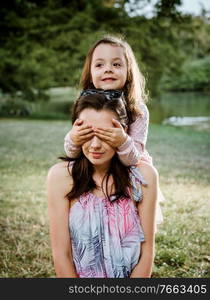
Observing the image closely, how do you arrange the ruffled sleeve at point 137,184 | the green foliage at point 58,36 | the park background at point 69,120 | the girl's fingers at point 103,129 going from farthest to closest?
the green foliage at point 58,36
the park background at point 69,120
the ruffled sleeve at point 137,184
the girl's fingers at point 103,129

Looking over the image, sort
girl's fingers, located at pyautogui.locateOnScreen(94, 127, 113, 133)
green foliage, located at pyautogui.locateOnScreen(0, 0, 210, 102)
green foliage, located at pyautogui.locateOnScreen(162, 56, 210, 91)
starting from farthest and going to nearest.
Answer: green foliage, located at pyautogui.locateOnScreen(162, 56, 210, 91), green foliage, located at pyautogui.locateOnScreen(0, 0, 210, 102), girl's fingers, located at pyautogui.locateOnScreen(94, 127, 113, 133)

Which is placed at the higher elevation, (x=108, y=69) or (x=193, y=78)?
(x=108, y=69)

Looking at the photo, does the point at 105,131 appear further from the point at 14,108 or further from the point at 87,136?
the point at 14,108

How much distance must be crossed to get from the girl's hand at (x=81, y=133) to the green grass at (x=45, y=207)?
132 cm

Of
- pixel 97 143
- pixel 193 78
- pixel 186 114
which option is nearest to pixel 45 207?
pixel 97 143

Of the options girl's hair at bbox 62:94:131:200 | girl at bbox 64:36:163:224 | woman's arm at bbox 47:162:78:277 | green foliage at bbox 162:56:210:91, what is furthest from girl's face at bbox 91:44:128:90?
green foliage at bbox 162:56:210:91

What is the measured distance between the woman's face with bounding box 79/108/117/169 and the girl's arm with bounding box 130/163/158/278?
0.21 m

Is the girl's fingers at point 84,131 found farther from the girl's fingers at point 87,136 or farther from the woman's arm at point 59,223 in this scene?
the woman's arm at point 59,223

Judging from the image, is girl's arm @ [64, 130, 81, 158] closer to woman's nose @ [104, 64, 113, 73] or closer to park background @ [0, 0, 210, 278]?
woman's nose @ [104, 64, 113, 73]

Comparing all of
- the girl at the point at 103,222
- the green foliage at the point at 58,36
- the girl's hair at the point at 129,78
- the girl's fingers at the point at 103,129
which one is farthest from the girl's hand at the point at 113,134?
the green foliage at the point at 58,36

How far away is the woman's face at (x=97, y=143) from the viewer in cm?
174

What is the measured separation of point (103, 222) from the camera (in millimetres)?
1850

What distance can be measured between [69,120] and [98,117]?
11116mm

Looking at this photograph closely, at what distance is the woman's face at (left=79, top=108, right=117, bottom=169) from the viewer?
5.71ft
